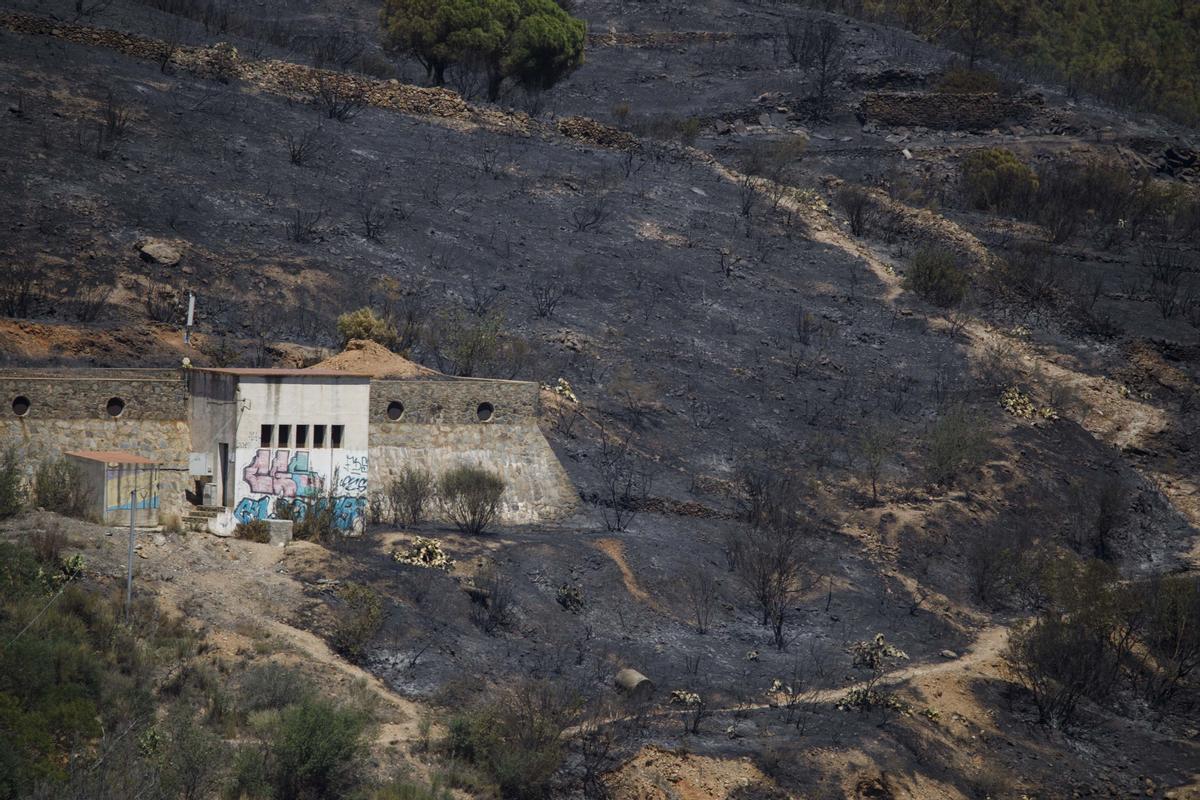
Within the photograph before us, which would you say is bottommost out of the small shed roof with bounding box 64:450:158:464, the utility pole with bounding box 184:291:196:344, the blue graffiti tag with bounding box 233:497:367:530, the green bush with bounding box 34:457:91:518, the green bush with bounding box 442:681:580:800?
the green bush with bounding box 442:681:580:800

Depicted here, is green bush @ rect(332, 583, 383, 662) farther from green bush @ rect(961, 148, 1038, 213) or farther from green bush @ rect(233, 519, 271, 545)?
green bush @ rect(961, 148, 1038, 213)

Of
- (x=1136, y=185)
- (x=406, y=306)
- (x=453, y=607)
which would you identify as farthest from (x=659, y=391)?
(x=1136, y=185)

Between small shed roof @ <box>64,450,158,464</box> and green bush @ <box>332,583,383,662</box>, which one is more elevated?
small shed roof @ <box>64,450,158,464</box>

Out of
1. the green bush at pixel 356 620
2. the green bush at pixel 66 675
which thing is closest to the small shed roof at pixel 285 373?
the green bush at pixel 356 620

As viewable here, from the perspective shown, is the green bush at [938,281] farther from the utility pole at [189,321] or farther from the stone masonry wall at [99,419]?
the stone masonry wall at [99,419]

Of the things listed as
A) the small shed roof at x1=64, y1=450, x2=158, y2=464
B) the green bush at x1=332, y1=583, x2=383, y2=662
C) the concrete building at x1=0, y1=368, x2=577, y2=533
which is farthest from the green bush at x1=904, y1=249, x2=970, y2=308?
the small shed roof at x1=64, y1=450, x2=158, y2=464

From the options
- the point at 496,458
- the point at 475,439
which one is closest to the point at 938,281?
the point at 496,458
